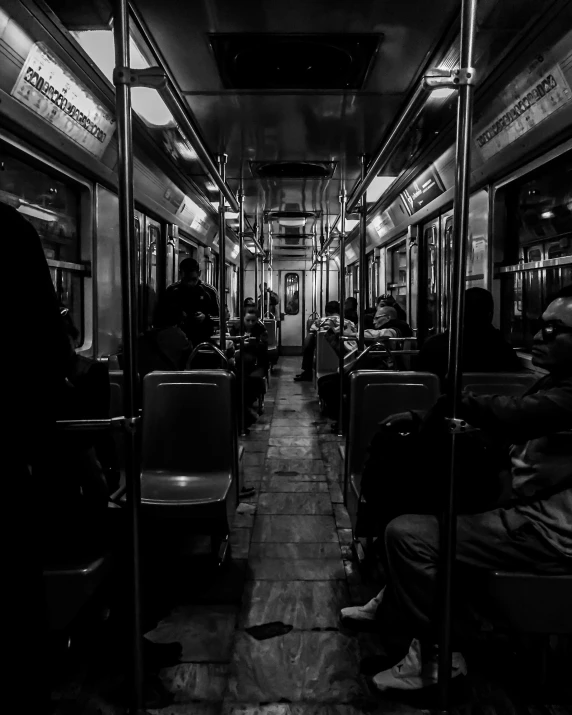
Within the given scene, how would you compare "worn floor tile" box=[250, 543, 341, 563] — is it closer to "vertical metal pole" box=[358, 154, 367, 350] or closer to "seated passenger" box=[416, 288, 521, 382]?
"seated passenger" box=[416, 288, 521, 382]

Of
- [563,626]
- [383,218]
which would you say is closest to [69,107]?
[563,626]

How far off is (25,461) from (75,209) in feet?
9.92

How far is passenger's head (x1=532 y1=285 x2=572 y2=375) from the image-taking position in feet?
6.08

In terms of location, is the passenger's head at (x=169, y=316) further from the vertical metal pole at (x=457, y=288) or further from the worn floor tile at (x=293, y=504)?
the vertical metal pole at (x=457, y=288)

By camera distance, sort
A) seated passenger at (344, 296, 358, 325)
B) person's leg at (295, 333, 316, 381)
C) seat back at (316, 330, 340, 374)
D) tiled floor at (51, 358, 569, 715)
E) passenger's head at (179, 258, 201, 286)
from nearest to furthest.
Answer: tiled floor at (51, 358, 569, 715) < passenger's head at (179, 258, 201, 286) < seat back at (316, 330, 340, 374) < seated passenger at (344, 296, 358, 325) < person's leg at (295, 333, 316, 381)

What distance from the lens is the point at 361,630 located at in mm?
2512

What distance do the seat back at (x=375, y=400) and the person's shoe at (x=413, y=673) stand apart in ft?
3.60

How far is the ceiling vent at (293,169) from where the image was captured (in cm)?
623

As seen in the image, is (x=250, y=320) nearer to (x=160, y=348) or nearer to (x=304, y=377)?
(x=304, y=377)

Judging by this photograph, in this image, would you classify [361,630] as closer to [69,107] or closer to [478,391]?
[478,391]

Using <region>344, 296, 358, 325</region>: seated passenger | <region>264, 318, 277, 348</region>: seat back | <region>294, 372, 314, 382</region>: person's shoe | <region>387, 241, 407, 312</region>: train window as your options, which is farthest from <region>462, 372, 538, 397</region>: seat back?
<region>264, 318, 277, 348</region>: seat back

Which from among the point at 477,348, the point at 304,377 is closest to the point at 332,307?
the point at 304,377

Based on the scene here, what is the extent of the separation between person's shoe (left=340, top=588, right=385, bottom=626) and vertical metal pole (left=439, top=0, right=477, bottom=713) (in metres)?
0.64

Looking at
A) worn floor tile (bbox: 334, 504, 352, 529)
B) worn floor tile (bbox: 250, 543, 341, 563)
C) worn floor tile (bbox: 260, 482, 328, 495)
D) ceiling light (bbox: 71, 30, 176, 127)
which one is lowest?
worn floor tile (bbox: 250, 543, 341, 563)
